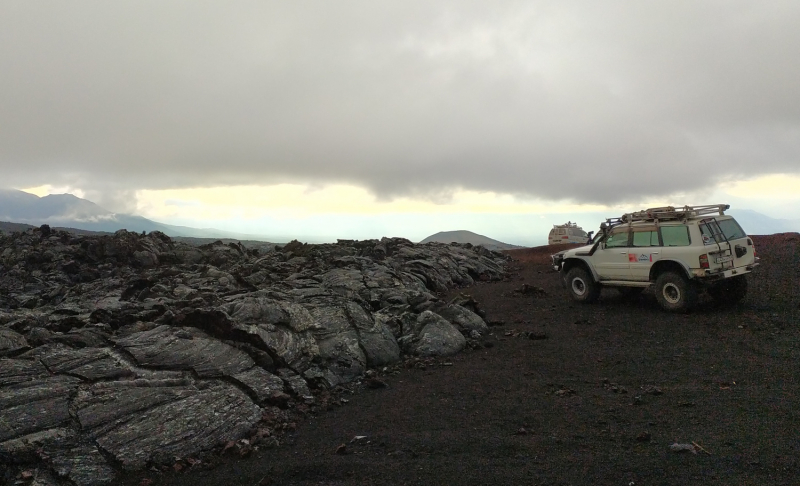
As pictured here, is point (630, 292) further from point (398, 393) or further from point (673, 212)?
point (398, 393)

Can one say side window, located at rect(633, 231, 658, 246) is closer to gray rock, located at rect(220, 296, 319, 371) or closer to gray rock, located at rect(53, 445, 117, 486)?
gray rock, located at rect(220, 296, 319, 371)

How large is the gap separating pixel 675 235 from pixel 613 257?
198 cm

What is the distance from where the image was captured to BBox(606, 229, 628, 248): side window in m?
15.0

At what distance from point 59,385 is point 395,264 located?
16451 millimetres

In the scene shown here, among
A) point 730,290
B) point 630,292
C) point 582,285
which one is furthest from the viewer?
point 630,292

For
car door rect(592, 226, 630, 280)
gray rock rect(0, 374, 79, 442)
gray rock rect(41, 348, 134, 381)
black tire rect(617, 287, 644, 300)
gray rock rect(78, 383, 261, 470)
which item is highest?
car door rect(592, 226, 630, 280)

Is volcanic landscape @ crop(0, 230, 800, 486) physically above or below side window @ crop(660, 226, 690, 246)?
below

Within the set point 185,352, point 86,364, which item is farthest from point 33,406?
point 185,352

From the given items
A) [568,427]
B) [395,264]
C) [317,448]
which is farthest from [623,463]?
[395,264]

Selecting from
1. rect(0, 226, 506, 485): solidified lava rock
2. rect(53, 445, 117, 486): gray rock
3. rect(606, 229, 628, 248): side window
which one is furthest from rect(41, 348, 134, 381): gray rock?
rect(606, 229, 628, 248): side window

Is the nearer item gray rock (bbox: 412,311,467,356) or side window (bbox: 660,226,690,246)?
gray rock (bbox: 412,311,467,356)

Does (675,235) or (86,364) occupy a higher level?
(675,235)

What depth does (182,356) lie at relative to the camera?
27.2 feet

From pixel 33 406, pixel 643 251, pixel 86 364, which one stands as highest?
pixel 643 251
